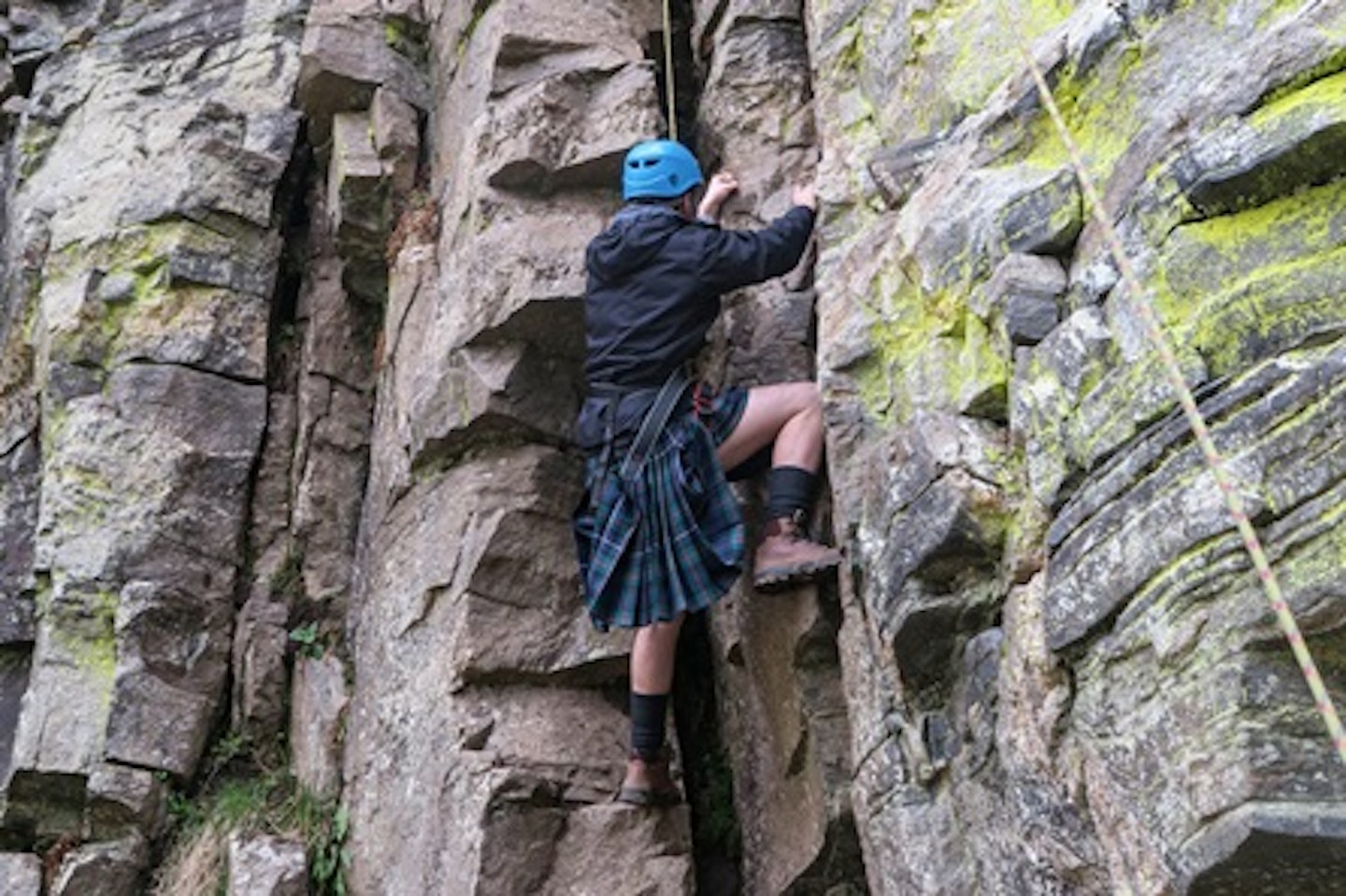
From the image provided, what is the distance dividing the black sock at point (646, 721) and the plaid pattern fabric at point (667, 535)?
1.33 feet

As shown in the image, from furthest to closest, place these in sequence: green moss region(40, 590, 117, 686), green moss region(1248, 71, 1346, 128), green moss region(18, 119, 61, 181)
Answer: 1. green moss region(18, 119, 61, 181)
2. green moss region(40, 590, 117, 686)
3. green moss region(1248, 71, 1346, 128)

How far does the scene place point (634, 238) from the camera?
743 cm

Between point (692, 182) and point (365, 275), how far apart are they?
351 centimetres

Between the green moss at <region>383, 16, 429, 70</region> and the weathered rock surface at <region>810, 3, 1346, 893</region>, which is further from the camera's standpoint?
the green moss at <region>383, 16, 429, 70</region>

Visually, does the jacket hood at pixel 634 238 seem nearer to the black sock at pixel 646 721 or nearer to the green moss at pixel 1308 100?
the black sock at pixel 646 721

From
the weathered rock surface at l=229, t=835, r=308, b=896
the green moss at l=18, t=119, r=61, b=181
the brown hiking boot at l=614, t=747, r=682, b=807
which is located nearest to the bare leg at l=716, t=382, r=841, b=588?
the brown hiking boot at l=614, t=747, r=682, b=807

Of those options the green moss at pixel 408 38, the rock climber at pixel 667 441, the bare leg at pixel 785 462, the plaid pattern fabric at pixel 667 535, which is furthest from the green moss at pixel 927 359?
the green moss at pixel 408 38

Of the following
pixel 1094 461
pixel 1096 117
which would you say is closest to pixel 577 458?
pixel 1096 117

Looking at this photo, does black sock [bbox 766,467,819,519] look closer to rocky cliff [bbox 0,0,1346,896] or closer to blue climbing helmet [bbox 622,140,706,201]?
rocky cliff [bbox 0,0,1346,896]

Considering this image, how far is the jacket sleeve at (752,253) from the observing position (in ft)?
23.7

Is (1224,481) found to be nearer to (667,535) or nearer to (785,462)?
(785,462)

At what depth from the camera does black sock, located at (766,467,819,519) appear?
23.1 ft

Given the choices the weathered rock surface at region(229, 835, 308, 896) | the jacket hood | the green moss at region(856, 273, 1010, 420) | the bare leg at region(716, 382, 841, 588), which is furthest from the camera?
the weathered rock surface at region(229, 835, 308, 896)

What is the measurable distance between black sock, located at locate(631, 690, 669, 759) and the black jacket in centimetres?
149
